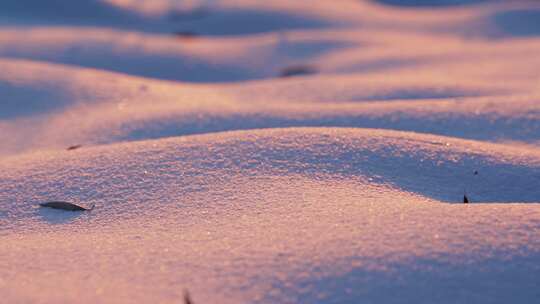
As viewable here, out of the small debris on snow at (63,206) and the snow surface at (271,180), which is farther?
the small debris on snow at (63,206)

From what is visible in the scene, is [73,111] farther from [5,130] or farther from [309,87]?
[309,87]

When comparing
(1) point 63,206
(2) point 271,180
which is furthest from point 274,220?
(1) point 63,206

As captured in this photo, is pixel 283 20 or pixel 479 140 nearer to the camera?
pixel 479 140

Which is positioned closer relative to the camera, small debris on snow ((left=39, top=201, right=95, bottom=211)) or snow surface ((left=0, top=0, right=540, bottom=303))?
snow surface ((left=0, top=0, right=540, bottom=303))

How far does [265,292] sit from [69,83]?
5.43 feet

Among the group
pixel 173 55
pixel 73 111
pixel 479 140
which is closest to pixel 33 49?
pixel 173 55

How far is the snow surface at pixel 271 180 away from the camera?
35.2 inches

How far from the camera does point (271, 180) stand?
1279 mm

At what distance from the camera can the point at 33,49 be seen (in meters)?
2.89

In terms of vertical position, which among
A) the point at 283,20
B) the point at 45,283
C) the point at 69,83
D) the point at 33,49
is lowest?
the point at 45,283

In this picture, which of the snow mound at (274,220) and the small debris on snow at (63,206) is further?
the small debris on snow at (63,206)

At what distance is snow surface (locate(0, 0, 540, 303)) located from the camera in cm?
89

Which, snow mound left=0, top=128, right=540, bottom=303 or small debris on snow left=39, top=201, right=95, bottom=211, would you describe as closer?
snow mound left=0, top=128, right=540, bottom=303

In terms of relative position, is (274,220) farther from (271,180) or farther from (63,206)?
(63,206)
